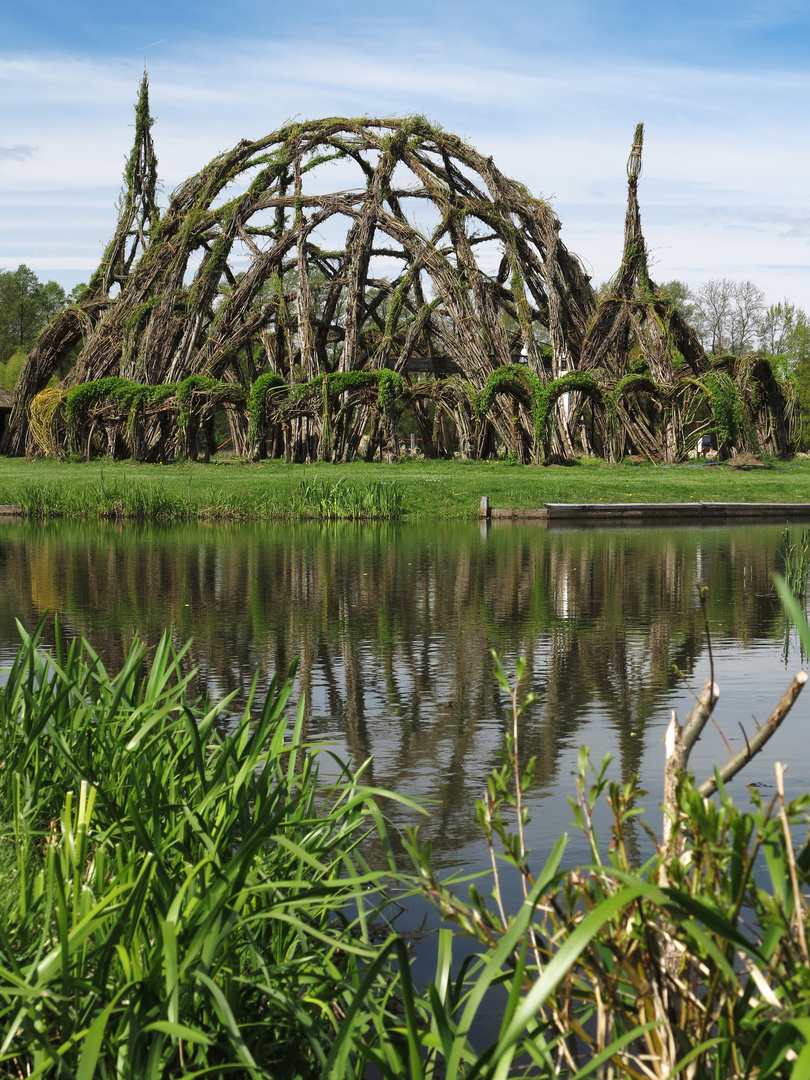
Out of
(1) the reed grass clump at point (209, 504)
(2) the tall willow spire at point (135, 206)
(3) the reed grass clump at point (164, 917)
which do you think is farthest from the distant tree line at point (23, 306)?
(3) the reed grass clump at point (164, 917)

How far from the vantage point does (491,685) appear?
9211 mm

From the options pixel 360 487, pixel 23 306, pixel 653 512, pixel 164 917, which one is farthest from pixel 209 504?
pixel 23 306

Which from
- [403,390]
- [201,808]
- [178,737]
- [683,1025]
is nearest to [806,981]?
[683,1025]

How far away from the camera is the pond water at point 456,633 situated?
6.91 meters

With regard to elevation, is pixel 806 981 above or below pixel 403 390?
below

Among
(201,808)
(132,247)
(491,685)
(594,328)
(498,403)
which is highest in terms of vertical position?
(132,247)

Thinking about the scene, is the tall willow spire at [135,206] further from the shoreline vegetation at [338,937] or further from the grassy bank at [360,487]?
the shoreline vegetation at [338,937]

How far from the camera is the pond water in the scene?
22.7 ft

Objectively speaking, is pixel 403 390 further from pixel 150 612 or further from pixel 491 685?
pixel 491 685

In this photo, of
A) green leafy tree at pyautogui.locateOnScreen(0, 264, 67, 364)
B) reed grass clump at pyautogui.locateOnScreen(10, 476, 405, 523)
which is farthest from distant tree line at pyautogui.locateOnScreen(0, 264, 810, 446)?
reed grass clump at pyautogui.locateOnScreen(10, 476, 405, 523)

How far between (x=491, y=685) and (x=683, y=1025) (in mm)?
6892

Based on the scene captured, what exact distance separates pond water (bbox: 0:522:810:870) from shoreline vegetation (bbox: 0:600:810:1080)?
0.54 meters

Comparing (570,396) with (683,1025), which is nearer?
(683,1025)

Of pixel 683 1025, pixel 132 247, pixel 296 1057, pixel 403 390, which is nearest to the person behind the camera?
pixel 683 1025
